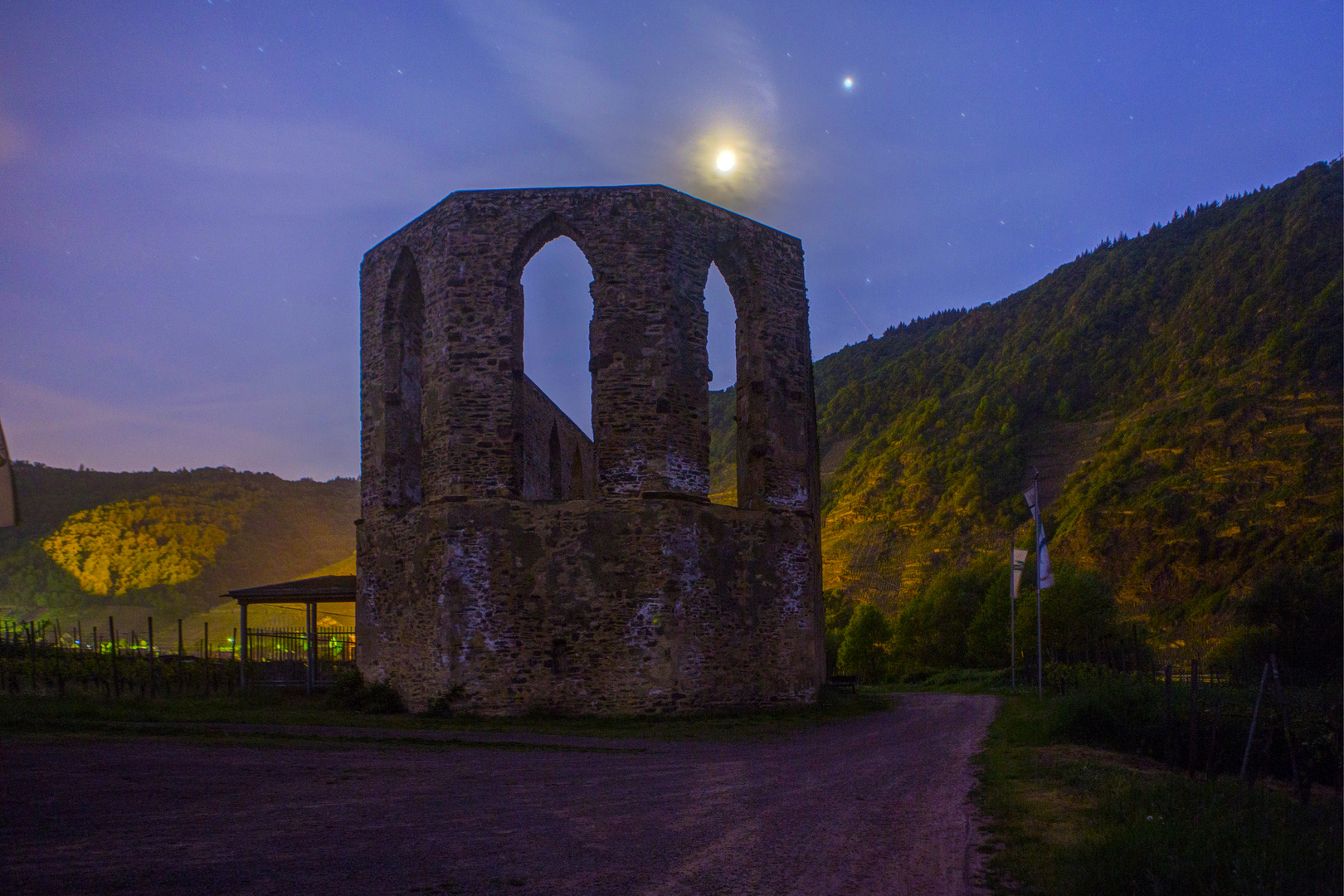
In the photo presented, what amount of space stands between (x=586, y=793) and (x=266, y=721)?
23.3ft

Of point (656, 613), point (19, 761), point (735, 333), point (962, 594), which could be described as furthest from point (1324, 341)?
point (19, 761)

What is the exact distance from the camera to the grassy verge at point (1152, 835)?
546 cm

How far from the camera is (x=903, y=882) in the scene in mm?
6008

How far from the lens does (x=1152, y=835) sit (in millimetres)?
6129

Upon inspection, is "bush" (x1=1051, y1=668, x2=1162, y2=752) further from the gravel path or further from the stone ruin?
the stone ruin

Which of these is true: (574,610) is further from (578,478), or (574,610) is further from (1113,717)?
(578,478)

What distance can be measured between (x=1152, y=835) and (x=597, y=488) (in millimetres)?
12505

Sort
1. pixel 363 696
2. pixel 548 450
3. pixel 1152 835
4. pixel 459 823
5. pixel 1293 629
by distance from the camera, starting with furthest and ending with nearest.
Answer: pixel 548 450 → pixel 363 696 → pixel 1293 629 → pixel 459 823 → pixel 1152 835

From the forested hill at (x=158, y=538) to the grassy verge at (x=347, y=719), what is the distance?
62.1 m

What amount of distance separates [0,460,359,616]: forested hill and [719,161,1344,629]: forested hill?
48339 mm

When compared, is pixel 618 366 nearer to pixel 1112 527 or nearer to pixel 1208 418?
pixel 1112 527

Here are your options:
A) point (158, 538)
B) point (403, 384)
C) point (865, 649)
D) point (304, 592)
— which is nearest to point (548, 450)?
point (403, 384)

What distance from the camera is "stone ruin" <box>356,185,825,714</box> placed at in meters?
16.9

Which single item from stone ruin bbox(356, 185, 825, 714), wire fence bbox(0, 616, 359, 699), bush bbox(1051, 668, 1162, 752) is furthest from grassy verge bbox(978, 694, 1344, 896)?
wire fence bbox(0, 616, 359, 699)
